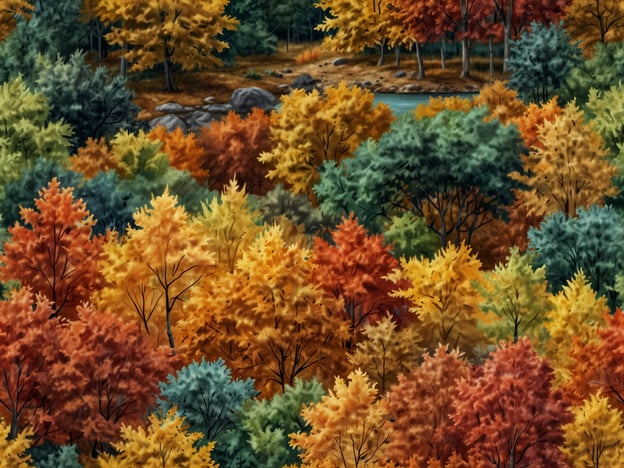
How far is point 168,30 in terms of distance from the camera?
522ft

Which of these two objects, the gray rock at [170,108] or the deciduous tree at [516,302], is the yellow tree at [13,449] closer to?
the deciduous tree at [516,302]

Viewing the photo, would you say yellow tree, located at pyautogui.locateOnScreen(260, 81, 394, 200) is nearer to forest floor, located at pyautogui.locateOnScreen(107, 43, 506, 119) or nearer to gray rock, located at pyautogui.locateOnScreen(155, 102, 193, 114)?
forest floor, located at pyautogui.locateOnScreen(107, 43, 506, 119)

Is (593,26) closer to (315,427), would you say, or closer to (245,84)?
(245,84)

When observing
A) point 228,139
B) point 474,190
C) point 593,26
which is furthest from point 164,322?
point 593,26

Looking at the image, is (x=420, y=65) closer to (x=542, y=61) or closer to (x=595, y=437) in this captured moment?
(x=542, y=61)

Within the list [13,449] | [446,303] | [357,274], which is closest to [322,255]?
[357,274]

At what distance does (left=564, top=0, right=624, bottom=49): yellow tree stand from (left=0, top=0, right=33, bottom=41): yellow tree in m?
56.8

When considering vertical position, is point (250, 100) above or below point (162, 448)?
above

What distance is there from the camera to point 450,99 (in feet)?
472

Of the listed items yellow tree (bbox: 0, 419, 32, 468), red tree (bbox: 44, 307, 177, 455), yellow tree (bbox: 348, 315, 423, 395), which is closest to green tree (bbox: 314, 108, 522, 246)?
yellow tree (bbox: 348, 315, 423, 395)

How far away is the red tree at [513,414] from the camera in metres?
93.2

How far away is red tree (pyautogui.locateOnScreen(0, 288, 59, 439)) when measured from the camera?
326 feet

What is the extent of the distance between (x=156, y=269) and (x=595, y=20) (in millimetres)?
62747

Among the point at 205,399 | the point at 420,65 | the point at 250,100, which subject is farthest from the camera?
the point at 420,65
